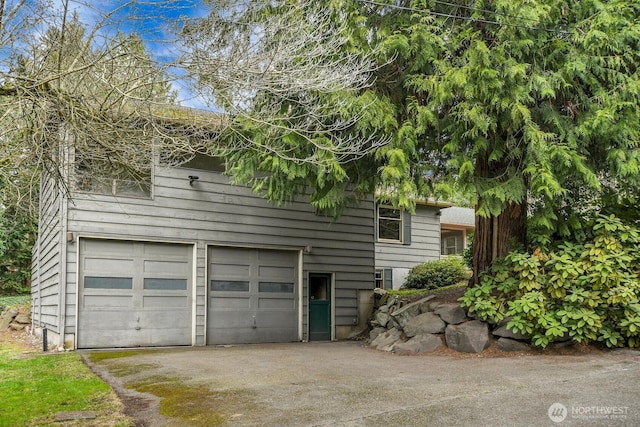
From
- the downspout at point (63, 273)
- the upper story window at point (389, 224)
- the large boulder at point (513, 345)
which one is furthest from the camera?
the upper story window at point (389, 224)

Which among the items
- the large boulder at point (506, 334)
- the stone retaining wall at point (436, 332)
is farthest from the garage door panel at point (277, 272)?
the large boulder at point (506, 334)

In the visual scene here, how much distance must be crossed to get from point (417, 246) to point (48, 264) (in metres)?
11.4

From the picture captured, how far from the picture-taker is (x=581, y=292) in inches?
313

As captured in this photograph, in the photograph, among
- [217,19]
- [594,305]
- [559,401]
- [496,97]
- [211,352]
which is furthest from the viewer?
[211,352]

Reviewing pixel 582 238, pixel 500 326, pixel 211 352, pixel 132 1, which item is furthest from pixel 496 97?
pixel 211 352

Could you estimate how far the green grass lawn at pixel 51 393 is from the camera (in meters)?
4.60

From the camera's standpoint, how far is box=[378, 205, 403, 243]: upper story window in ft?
57.5

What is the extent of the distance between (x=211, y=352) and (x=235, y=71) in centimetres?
604

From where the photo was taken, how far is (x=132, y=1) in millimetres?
4621

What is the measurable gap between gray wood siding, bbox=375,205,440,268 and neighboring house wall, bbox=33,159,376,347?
382 cm

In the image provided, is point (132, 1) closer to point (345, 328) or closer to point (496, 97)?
point (496, 97)

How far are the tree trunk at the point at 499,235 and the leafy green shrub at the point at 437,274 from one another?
662 centimetres

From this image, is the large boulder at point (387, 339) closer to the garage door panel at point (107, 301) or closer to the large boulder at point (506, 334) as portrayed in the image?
the large boulder at point (506, 334)

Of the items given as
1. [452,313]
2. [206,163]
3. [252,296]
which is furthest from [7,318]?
[452,313]
